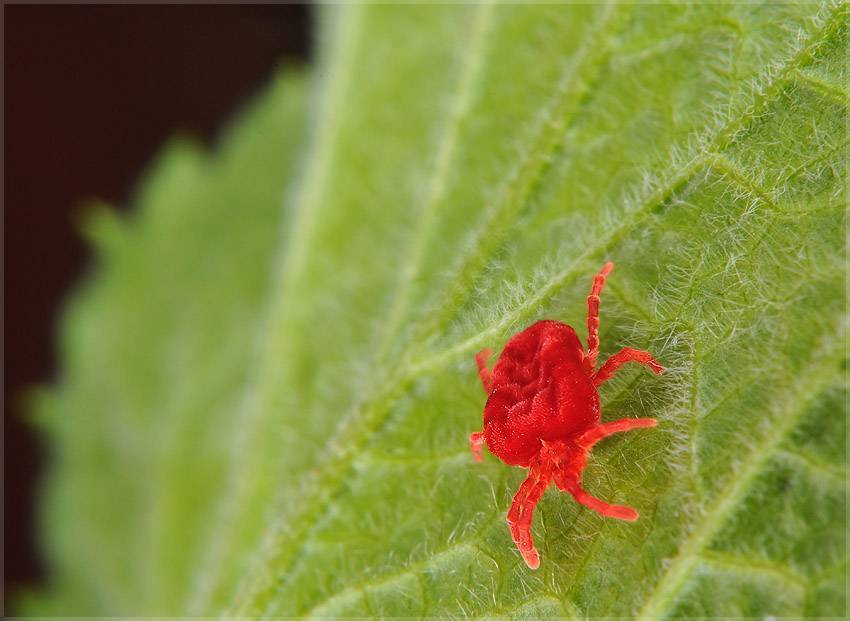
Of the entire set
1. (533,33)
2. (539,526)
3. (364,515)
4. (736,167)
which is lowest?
(539,526)

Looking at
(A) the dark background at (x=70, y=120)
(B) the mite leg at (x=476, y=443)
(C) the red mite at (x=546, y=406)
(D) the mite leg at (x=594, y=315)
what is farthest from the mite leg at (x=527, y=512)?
(A) the dark background at (x=70, y=120)

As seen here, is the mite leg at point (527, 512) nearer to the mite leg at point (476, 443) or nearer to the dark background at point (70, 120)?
the mite leg at point (476, 443)

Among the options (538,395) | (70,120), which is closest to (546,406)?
(538,395)

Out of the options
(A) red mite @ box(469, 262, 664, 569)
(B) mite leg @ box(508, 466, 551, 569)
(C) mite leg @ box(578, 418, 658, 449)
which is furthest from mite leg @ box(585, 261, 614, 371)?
(B) mite leg @ box(508, 466, 551, 569)

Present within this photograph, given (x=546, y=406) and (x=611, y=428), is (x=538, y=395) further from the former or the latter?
(x=611, y=428)

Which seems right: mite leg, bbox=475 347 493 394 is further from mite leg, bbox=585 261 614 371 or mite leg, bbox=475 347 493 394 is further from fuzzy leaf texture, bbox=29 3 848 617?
mite leg, bbox=585 261 614 371

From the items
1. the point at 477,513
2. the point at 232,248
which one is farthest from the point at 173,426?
the point at 477,513

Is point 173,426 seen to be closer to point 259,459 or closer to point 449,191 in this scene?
point 259,459
